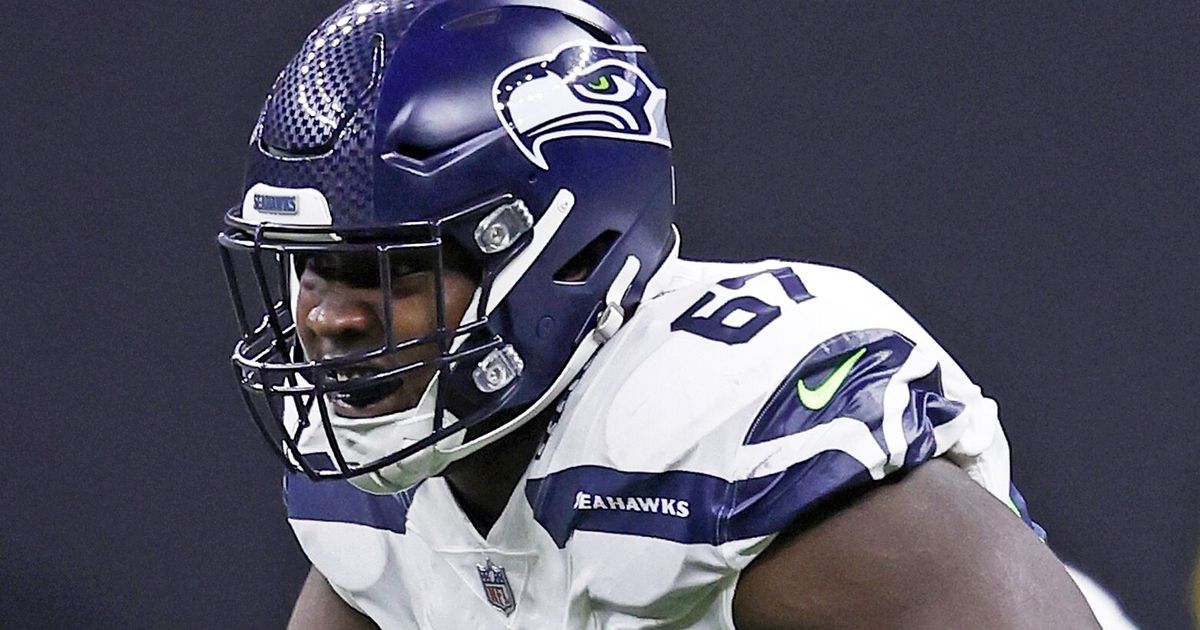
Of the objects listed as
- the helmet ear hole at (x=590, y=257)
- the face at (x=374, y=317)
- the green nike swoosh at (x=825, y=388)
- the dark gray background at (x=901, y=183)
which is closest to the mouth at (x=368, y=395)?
the face at (x=374, y=317)

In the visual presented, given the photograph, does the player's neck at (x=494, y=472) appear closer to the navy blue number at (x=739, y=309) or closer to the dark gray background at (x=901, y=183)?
the navy blue number at (x=739, y=309)

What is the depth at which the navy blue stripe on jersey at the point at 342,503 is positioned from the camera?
1189 mm

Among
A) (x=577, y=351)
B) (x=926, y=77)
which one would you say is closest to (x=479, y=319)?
(x=577, y=351)

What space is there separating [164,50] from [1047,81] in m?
0.81

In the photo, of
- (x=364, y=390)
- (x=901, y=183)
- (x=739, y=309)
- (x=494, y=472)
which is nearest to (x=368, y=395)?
(x=364, y=390)

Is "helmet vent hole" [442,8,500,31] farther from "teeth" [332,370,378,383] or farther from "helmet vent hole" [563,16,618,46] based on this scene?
"teeth" [332,370,378,383]

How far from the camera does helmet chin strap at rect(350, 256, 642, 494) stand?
1.05m

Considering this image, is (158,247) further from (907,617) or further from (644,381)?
(907,617)

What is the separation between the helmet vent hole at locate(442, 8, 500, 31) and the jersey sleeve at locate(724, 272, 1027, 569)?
10.6 inches

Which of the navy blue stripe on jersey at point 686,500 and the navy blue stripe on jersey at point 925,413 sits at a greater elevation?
the navy blue stripe on jersey at point 925,413

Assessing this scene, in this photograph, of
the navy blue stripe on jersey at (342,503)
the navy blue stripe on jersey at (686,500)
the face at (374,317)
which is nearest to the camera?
the navy blue stripe on jersey at (686,500)

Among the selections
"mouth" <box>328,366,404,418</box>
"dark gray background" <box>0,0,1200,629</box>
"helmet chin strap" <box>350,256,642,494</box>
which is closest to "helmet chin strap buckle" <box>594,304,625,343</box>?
"helmet chin strap" <box>350,256,642,494</box>

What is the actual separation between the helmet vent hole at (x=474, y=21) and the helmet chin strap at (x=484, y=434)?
0.16 m

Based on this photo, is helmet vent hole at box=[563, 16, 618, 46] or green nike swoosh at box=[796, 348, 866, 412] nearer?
green nike swoosh at box=[796, 348, 866, 412]
